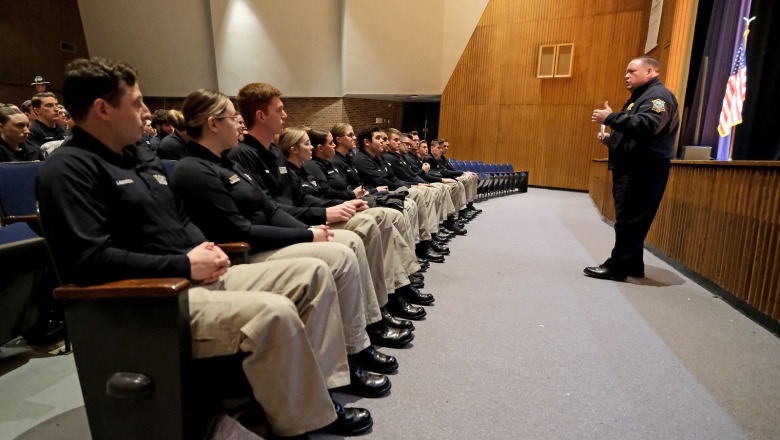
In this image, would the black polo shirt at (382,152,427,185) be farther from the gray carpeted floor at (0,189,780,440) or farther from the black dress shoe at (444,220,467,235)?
the gray carpeted floor at (0,189,780,440)

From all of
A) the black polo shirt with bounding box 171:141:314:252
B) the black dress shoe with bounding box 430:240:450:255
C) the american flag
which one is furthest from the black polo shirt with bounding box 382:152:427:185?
the american flag

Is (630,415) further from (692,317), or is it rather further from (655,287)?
(655,287)

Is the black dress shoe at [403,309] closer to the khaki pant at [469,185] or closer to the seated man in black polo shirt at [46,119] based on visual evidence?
the seated man in black polo shirt at [46,119]

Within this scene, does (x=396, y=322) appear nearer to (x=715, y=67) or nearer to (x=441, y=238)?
(x=441, y=238)

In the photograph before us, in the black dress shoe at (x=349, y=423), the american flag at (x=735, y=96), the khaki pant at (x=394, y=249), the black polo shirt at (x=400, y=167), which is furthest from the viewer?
the american flag at (x=735, y=96)

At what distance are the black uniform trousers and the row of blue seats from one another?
4.14m

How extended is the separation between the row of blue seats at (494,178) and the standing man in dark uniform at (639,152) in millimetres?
4135

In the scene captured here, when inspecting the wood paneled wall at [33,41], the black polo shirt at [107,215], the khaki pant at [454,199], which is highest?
the wood paneled wall at [33,41]

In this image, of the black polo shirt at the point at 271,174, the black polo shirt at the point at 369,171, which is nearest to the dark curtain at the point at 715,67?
the black polo shirt at the point at 369,171

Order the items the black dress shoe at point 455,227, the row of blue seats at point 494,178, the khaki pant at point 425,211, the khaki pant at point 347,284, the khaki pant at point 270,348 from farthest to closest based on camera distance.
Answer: the row of blue seats at point 494,178
the black dress shoe at point 455,227
the khaki pant at point 425,211
the khaki pant at point 347,284
the khaki pant at point 270,348

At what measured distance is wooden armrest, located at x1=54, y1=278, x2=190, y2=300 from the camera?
0.98 meters

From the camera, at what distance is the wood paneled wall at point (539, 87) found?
902 centimetres

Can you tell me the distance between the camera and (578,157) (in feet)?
31.3

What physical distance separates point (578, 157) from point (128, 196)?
9.79 metres
